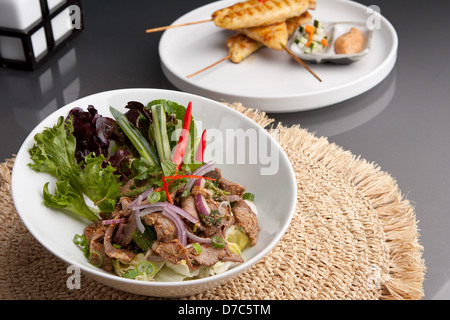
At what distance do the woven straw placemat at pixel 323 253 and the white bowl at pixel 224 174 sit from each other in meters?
→ 0.15

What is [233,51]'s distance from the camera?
2893 millimetres

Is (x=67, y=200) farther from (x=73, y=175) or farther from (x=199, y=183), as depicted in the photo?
(x=199, y=183)

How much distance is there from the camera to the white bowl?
159 centimetres

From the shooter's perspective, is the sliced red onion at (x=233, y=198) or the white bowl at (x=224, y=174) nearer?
the white bowl at (x=224, y=174)

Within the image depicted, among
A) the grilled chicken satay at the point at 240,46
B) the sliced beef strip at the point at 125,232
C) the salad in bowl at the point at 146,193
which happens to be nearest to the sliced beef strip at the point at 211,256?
the salad in bowl at the point at 146,193

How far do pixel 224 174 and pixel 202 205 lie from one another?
1.27 feet

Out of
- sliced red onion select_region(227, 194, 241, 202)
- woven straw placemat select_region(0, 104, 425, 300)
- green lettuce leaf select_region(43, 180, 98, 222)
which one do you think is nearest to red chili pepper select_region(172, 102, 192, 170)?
sliced red onion select_region(227, 194, 241, 202)

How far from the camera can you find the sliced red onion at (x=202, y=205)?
1.72 meters

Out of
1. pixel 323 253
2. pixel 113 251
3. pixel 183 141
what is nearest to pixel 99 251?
pixel 113 251

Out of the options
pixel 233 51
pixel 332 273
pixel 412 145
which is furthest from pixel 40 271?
pixel 412 145

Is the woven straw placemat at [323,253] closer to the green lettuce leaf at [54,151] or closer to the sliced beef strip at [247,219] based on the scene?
the sliced beef strip at [247,219]

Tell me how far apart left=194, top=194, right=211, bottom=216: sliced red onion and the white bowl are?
0.19 meters

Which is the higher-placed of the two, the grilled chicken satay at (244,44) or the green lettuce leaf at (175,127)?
the green lettuce leaf at (175,127)

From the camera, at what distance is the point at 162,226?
1.64 metres
